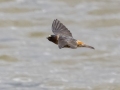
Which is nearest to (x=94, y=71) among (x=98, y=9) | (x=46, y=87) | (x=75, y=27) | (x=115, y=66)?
(x=115, y=66)

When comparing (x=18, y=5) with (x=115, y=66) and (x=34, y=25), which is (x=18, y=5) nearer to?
(x=34, y=25)

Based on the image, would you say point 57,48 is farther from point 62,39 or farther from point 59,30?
point 62,39

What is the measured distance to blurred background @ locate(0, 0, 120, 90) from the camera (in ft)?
27.9

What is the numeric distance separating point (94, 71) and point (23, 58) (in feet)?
3.48

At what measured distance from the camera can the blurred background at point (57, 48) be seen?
8508 mm

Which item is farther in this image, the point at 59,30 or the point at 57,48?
the point at 57,48

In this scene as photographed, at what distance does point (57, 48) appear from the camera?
9.81 m

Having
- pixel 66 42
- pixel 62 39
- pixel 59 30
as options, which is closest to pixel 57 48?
pixel 59 30

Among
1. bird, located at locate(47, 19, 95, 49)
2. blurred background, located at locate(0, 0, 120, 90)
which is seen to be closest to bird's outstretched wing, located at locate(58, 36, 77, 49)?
bird, located at locate(47, 19, 95, 49)

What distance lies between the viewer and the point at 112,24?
408 inches

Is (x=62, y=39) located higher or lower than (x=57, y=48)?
lower

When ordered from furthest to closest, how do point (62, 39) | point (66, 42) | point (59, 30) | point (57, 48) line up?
point (57, 48) < point (59, 30) < point (62, 39) < point (66, 42)

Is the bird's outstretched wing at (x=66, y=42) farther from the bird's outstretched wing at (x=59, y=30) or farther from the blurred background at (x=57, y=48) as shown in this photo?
the blurred background at (x=57, y=48)

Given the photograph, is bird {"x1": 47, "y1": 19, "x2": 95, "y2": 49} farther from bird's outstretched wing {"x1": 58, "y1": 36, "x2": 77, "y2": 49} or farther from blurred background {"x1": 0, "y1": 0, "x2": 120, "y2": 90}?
blurred background {"x1": 0, "y1": 0, "x2": 120, "y2": 90}
